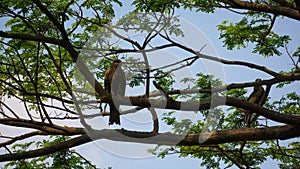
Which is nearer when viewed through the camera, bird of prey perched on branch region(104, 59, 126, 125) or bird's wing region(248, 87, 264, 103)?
bird's wing region(248, 87, 264, 103)

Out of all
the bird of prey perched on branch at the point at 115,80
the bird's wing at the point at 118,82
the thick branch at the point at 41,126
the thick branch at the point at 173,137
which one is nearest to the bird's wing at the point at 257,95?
the thick branch at the point at 173,137

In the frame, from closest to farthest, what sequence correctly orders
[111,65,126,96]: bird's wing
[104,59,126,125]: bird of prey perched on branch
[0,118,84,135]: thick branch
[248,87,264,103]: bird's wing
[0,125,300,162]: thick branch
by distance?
[0,125,300,162]: thick branch
[0,118,84,135]: thick branch
[248,87,264,103]: bird's wing
[104,59,126,125]: bird of prey perched on branch
[111,65,126,96]: bird's wing

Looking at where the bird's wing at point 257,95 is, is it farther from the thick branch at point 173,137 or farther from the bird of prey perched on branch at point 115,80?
the bird of prey perched on branch at point 115,80

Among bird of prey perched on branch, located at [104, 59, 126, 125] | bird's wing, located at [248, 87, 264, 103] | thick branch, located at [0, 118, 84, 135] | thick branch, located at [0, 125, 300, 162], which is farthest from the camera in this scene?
bird of prey perched on branch, located at [104, 59, 126, 125]

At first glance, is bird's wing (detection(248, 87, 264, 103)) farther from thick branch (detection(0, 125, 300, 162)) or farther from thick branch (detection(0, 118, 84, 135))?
thick branch (detection(0, 118, 84, 135))

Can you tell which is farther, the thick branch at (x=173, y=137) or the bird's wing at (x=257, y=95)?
the bird's wing at (x=257, y=95)

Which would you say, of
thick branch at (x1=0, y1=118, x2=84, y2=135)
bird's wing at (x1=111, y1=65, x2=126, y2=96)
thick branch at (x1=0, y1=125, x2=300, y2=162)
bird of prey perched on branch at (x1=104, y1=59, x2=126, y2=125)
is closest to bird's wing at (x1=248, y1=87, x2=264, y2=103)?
thick branch at (x1=0, y1=125, x2=300, y2=162)

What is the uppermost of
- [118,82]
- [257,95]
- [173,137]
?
[118,82]

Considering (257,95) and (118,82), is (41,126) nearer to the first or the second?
(118,82)

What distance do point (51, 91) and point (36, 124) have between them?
2.07 metres

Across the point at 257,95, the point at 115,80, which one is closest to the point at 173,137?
the point at 257,95

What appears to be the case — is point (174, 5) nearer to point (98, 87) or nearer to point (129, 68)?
point (129, 68)

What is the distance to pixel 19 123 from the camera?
5180 millimetres

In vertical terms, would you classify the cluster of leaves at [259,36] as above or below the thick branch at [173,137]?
above
